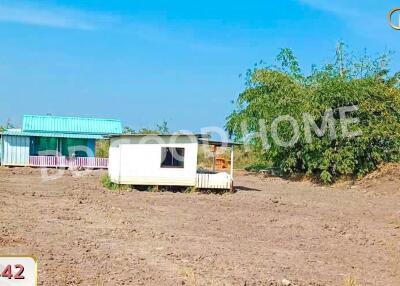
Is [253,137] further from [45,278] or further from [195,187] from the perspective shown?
[45,278]

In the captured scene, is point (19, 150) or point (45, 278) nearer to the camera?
point (45, 278)

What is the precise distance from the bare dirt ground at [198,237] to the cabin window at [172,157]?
1333mm

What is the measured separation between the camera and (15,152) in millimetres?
32250

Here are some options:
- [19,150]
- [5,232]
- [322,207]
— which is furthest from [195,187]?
[19,150]

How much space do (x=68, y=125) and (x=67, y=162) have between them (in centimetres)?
275

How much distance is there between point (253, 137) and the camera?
93.7ft

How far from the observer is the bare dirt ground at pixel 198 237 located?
7.65 metres

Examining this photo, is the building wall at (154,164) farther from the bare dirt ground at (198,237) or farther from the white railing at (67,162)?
the white railing at (67,162)

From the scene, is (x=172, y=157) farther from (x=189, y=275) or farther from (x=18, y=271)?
(x=18, y=271)

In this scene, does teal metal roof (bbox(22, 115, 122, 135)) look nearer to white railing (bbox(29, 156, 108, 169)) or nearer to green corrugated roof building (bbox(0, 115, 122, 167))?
green corrugated roof building (bbox(0, 115, 122, 167))

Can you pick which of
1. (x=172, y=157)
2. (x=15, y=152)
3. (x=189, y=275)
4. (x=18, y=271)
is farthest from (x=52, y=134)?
(x=18, y=271)

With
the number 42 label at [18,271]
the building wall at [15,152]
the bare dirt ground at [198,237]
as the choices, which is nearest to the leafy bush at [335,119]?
the bare dirt ground at [198,237]

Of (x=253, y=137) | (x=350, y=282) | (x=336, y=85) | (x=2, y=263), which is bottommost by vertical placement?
(x=350, y=282)

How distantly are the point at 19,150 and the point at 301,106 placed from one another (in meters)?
16.2
